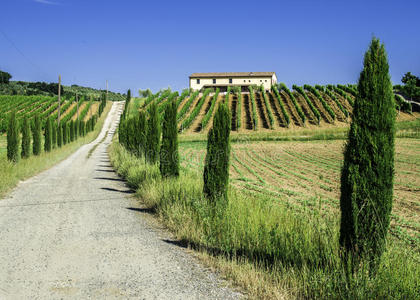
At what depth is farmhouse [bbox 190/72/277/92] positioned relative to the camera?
73062mm

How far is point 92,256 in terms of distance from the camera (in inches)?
188

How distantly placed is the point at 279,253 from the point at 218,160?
2.54m

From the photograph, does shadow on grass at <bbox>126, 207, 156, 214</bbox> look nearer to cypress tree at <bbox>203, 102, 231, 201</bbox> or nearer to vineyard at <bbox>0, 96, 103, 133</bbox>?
cypress tree at <bbox>203, 102, 231, 201</bbox>

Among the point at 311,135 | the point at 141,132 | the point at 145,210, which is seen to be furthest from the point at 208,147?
the point at 311,135

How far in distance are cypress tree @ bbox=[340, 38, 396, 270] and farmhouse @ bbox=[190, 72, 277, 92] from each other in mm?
70054

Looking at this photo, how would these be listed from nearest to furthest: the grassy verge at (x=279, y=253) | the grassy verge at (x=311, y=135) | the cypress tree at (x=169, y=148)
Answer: the grassy verge at (x=279, y=253), the cypress tree at (x=169, y=148), the grassy verge at (x=311, y=135)

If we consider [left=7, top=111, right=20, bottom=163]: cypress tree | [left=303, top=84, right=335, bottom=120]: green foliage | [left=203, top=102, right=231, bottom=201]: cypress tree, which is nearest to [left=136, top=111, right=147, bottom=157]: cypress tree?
[left=7, top=111, right=20, bottom=163]: cypress tree

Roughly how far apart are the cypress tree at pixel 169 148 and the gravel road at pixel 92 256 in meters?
1.43

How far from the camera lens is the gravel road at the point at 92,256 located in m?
3.74

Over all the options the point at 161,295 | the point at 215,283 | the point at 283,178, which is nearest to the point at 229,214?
the point at 215,283

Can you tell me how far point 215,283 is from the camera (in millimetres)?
3941

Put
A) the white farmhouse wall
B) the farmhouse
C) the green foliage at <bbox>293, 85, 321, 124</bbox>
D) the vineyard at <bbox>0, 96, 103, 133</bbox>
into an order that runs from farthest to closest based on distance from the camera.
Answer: the white farmhouse wall
the farmhouse
the vineyard at <bbox>0, 96, 103, 133</bbox>
the green foliage at <bbox>293, 85, 321, 124</bbox>

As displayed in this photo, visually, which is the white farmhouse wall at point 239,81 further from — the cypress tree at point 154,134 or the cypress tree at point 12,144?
the cypress tree at point 154,134

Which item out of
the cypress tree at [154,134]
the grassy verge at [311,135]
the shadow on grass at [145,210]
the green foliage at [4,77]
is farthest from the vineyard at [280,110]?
the green foliage at [4,77]
